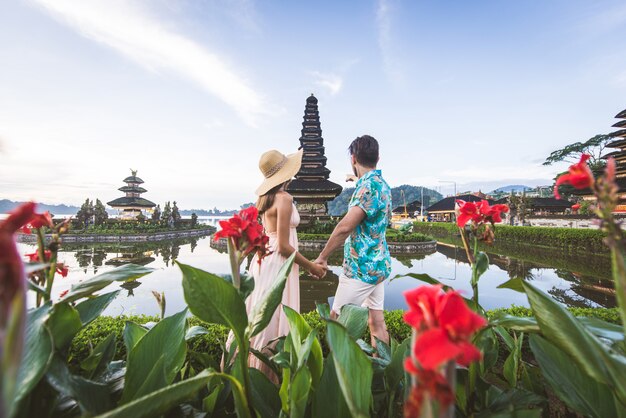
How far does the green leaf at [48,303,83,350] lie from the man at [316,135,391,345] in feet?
5.29

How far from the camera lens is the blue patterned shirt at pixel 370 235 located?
89.5 inches

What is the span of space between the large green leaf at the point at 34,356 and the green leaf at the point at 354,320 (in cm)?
83

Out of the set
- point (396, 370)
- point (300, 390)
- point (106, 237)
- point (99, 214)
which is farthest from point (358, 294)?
point (99, 214)

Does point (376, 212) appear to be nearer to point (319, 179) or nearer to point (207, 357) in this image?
point (207, 357)

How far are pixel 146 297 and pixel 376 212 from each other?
18.3 feet

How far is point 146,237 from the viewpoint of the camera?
20531 mm

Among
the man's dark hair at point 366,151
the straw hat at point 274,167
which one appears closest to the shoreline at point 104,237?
the straw hat at point 274,167

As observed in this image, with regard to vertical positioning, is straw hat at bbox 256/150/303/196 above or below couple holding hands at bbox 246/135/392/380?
above

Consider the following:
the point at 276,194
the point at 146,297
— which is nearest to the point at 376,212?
the point at 276,194

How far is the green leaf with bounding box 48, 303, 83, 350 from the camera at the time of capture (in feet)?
2.49

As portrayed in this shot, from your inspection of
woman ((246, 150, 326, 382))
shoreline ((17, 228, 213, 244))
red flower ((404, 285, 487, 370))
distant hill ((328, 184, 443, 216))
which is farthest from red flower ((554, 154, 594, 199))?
distant hill ((328, 184, 443, 216))

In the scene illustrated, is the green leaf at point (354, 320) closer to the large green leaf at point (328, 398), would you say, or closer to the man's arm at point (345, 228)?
the large green leaf at point (328, 398)

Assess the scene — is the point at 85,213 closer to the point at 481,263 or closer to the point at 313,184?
the point at 313,184

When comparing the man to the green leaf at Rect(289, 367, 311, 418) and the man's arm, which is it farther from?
the green leaf at Rect(289, 367, 311, 418)
